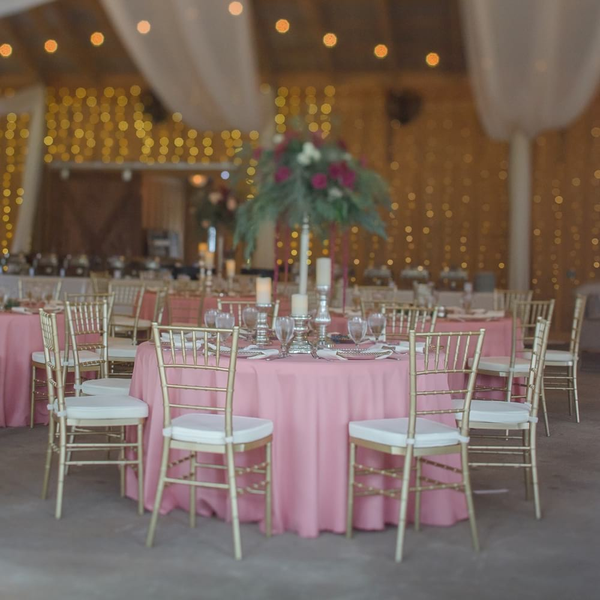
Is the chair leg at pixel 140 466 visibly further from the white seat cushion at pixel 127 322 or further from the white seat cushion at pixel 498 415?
the white seat cushion at pixel 127 322

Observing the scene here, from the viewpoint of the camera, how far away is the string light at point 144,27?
317 inches

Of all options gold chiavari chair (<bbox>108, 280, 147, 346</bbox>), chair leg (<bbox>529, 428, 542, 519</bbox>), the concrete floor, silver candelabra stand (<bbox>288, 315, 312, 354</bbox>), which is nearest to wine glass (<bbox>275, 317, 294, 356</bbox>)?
silver candelabra stand (<bbox>288, 315, 312, 354</bbox>)

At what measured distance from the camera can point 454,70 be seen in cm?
1377

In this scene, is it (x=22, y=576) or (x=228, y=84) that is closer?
(x=22, y=576)

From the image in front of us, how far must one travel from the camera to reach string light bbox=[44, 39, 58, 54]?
46.9ft

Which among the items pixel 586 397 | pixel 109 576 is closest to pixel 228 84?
pixel 586 397

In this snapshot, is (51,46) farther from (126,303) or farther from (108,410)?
(108,410)

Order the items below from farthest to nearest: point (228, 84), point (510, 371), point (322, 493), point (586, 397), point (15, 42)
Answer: point (15, 42) < point (228, 84) < point (586, 397) < point (510, 371) < point (322, 493)

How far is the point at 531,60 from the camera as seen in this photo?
8789mm

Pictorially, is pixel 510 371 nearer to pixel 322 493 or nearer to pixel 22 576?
pixel 322 493

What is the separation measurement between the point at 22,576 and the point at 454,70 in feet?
39.0

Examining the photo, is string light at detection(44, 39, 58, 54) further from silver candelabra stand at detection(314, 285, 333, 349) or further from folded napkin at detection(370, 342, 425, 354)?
folded napkin at detection(370, 342, 425, 354)

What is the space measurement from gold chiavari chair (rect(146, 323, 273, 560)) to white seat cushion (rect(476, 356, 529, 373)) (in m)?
2.50

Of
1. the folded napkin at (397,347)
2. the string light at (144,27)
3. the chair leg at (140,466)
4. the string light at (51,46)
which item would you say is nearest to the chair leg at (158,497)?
the chair leg at (140,466)
